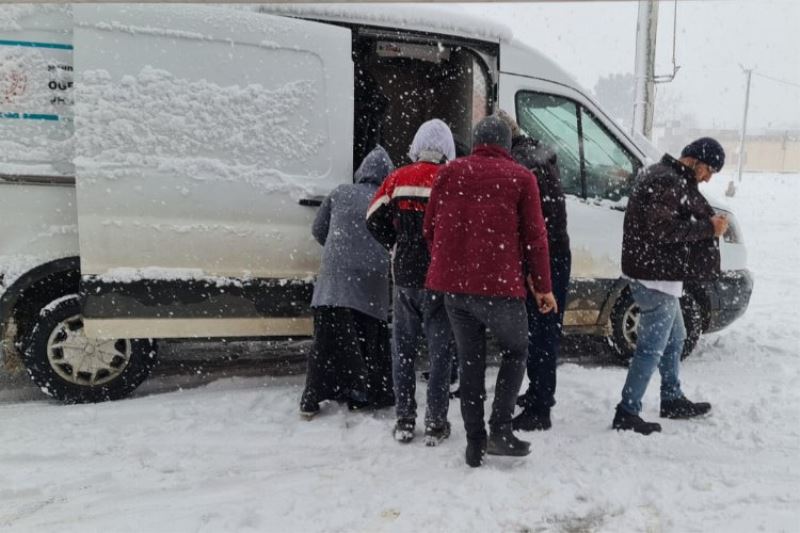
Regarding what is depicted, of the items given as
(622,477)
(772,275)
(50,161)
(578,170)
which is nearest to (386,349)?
(622,477)

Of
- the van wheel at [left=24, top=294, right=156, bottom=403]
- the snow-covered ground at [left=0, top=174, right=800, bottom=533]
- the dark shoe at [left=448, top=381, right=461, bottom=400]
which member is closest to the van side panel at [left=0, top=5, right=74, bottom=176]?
the van wheel at [left=24, top=294, right=156, bottom=403]

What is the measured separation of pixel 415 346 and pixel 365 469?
2.43ft

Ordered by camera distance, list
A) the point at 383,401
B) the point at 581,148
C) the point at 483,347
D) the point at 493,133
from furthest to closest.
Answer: the point at 581,148
the point at 383,401
the point at 483,347
the point at 493,133

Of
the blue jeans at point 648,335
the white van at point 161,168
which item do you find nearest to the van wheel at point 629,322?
the blue jeans at point 648,335

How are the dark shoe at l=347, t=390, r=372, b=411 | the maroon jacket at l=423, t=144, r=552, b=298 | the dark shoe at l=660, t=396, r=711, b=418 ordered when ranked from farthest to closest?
the dark shoe at l=347, t=390, r=372, b=411
the dark shoe at l=660, t=396, r=711, b=418
the maroon jacket at l=423, t=144, r=552, b=298

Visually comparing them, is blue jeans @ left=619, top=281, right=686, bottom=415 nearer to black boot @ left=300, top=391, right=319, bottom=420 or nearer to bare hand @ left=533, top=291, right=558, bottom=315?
bare hand @ left=533, top=291, right=558, bottom=315

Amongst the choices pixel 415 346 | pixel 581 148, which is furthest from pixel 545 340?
pixel 581 148

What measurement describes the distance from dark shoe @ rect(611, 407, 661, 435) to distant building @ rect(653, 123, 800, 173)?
55204 mm

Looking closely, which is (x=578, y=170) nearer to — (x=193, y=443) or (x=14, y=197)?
(x=193, y=443)

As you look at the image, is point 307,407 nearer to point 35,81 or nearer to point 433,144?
point 433,144

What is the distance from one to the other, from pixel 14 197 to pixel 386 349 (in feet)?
8.14

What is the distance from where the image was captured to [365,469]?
10.9 feet

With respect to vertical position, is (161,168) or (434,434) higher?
(161,168)

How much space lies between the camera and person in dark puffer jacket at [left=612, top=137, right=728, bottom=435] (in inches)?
141
